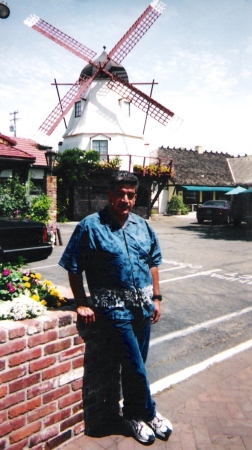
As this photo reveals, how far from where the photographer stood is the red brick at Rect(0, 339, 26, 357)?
2.16 m

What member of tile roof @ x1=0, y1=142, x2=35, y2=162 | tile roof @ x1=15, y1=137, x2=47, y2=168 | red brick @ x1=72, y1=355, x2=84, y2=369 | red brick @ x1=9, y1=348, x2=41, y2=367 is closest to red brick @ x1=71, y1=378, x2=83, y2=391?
red brick @ x1=72, y1=355, x2=84, y2=369

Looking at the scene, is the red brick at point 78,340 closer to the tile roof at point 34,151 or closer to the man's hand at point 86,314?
the man's hand at point 86,314

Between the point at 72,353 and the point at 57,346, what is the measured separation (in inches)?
6.4

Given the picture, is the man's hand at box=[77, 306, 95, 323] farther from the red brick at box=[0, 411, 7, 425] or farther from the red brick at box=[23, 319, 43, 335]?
the red brick at box=[0, 411, 7, 425]

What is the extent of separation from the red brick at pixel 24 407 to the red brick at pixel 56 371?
15cm

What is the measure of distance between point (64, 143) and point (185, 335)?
24.6 m

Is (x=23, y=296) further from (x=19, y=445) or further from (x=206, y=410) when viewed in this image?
(x=206, y=410)

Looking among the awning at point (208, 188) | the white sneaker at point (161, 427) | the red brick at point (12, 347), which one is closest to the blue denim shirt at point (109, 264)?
the red brick at point (12, 347)

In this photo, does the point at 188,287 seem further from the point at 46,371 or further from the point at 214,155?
the point at 214,155

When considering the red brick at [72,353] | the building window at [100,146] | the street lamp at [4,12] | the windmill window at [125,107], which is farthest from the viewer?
the windmill window at [125,107]

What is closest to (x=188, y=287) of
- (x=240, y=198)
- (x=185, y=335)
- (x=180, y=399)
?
(x=185, y=335)

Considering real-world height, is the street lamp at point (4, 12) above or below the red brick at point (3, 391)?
above

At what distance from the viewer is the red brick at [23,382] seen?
224cm

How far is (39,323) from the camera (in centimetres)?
235
